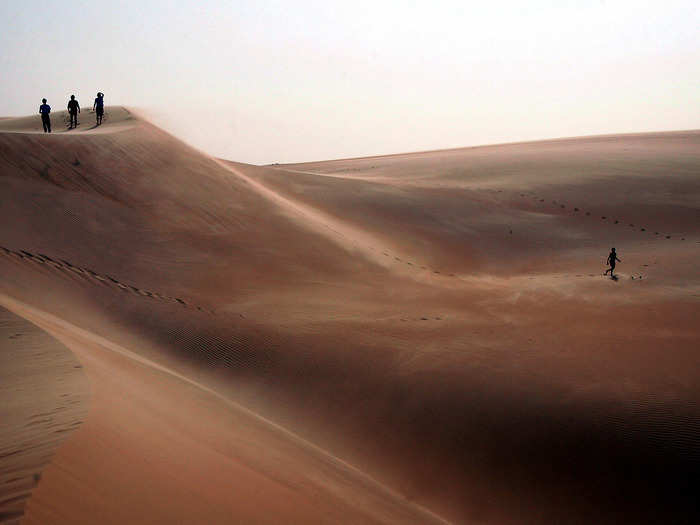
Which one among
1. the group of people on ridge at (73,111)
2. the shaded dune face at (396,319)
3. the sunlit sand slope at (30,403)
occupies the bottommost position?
the shaded dune face at (396,319)

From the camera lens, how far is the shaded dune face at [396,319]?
23.9 feet

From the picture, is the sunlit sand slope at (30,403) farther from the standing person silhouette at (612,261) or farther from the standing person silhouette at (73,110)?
the standing person silhouette at (73,110)

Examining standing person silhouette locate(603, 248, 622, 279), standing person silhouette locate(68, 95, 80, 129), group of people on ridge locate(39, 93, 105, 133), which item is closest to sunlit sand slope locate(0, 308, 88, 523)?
standing person silhouette locate(603, 248, 622, 279)

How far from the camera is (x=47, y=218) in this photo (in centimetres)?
1320

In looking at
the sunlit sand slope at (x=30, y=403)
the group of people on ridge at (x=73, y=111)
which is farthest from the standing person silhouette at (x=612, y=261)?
the group of people on ridge at (x=73, y=111)

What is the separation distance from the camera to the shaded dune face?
729 cm

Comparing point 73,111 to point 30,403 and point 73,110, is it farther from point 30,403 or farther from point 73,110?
point 30,403

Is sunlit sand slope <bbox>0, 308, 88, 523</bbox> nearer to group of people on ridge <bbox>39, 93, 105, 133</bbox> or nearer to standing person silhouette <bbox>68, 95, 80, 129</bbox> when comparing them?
group of people on ridge <bbox>39, 93, 105, 133</bbox>

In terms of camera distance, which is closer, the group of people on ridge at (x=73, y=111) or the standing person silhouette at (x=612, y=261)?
the standing person silhouette at (x=612, y=261)

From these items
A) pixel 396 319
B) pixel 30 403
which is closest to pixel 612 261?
pixel 396 319

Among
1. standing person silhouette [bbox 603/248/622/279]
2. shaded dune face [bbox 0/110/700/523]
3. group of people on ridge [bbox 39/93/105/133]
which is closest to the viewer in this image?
shaded dune face [bbox 0/110/700/523]

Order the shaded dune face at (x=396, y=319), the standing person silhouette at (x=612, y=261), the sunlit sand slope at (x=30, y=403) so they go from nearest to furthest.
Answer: the sunlit sand slope at (x=30, y=403) < the shaded dune face at (x=396, y=319) < the standing person silhouette at (x=612, y=261)

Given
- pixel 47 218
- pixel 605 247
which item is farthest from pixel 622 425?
pixel 605 247

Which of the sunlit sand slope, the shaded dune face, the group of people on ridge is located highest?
the group of people on ridge
